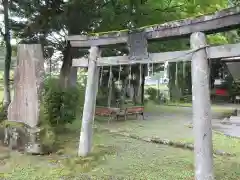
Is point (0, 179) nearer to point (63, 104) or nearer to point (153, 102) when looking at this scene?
point (63, 104)

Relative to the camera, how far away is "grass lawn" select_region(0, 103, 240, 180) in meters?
6.99

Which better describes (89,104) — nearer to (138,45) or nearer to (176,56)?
(138,45)

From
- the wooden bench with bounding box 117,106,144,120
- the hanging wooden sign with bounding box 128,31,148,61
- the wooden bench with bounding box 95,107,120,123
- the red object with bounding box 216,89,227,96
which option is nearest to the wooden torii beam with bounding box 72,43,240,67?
the hanging wooden sign with bounding box 128,31,148,61

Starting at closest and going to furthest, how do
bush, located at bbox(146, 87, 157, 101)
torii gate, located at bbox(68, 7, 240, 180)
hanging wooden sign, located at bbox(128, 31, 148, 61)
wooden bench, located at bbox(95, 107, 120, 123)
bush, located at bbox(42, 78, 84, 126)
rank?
torii gate, located at bbox(68, 7, 240, 180) < hanging wooden sign, located at bbox(128, 31, 148, 61) < bush, located at bbox(42, 78, 84, 126) < wooden bench, located at bbox(95, 107, 120, 123) < bush, located at bbox(146, 87, 157, 101)

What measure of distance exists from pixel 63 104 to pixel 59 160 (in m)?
3.69

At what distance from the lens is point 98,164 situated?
786 centimetres

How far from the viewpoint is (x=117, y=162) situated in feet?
26.5

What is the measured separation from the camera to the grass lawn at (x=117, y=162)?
6.99m

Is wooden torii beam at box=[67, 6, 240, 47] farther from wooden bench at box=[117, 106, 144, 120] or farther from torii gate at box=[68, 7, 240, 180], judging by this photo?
wooden bench at box=[117, 106, 144, 120]

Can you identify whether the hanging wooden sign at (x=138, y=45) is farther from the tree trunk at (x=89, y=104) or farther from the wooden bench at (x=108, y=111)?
the wooden bench at (x=108, y=111)

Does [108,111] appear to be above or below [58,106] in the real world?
below

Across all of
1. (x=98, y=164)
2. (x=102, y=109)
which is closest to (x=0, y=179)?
(x=98, y=164)

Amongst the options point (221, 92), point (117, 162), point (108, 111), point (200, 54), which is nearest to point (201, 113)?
point (200, 54)

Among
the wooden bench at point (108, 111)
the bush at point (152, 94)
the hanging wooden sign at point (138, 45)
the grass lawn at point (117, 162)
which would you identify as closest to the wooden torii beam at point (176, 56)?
the hanging wooden sign at point (138, 45)
